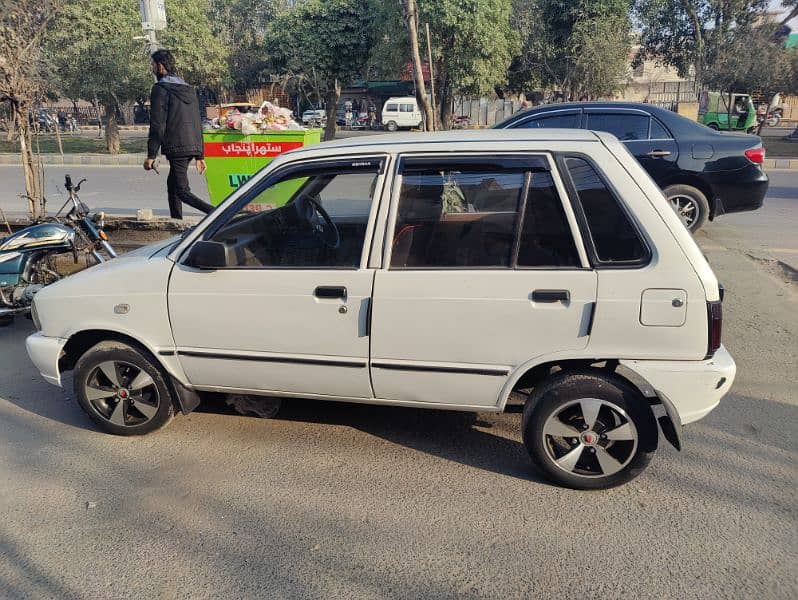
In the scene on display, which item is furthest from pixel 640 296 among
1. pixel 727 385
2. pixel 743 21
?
pixel 743 21

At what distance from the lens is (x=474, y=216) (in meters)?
3.13

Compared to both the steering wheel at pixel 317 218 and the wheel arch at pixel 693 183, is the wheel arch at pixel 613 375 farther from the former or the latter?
the wheel arch at pixel 693 183

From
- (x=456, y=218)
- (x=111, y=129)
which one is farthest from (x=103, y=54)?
(x=456, y=218)

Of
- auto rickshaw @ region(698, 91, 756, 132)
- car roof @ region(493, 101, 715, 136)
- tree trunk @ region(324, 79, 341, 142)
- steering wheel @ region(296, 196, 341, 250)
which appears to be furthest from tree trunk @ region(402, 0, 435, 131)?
auto rickshaw @ region(698, 91, 756, 132)

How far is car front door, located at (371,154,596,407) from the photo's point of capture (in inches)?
115

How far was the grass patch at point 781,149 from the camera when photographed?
19672mm

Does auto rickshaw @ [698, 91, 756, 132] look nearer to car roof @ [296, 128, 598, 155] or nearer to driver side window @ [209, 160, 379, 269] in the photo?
car roof @ [296, 128, 598, 155]

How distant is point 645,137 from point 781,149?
17192 millimetres

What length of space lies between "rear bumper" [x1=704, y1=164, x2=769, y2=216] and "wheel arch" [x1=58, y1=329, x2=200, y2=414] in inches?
280

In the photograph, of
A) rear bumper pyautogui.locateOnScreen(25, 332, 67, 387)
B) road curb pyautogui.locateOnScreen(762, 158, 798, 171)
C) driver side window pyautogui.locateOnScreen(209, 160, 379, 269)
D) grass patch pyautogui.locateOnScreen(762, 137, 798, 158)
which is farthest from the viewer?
grass patch pyautogui.locateOnScreen(762, 137, 798, 158)

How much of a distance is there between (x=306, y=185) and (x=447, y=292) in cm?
121

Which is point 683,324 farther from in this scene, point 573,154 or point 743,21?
point 743,21

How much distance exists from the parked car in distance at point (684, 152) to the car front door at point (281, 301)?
549cm

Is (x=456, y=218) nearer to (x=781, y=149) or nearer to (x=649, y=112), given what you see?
(x=649, y=112)
